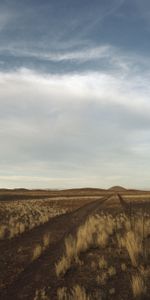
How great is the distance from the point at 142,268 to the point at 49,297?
110 inches

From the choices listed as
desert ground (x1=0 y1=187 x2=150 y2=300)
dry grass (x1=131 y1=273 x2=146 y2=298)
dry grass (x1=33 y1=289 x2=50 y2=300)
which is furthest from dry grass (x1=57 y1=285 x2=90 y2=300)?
dry grass (x1=131 y1=273 x2=146 y2=298)

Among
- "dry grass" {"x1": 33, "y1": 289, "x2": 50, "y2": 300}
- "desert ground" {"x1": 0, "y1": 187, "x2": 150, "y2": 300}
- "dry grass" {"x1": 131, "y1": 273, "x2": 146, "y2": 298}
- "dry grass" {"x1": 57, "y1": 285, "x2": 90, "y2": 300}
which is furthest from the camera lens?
"desert ground" {"x1": 0, "y1": 187, "x2": 150, "y2": 300}

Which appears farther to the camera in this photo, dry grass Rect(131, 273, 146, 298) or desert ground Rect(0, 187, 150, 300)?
desert ground Rect(0, 187, 150, 300)

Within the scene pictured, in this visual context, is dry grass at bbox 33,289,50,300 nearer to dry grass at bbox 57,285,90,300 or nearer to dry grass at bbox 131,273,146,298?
dry grass at bbox 57,285,90,300

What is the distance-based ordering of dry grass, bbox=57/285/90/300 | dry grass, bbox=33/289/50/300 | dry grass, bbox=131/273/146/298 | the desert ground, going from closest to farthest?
1. dry grass, bbox=57/285/90/300
2. dry grass, bbox=131/273/146/298
3. dry grass, bbox=33/289/50/300
4. the desert ground

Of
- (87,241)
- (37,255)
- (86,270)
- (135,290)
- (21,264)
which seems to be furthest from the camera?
(87,241)

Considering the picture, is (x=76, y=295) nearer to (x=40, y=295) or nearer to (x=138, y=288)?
(x=40, y=295)

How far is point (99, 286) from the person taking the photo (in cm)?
959

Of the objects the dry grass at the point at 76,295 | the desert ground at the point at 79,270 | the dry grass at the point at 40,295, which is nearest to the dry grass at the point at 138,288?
the desert ground at the point at 79,270

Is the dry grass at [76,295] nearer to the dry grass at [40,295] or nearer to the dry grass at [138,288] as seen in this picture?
the dry grass at [40,295]

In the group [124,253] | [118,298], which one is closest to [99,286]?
[118,298]

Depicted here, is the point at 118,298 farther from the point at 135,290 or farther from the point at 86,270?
the point at 86,270

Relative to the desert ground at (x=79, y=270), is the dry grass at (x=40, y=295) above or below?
below

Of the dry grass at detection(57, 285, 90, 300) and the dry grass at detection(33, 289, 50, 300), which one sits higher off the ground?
the dry grass at detection(57, 285, 90, 300)
